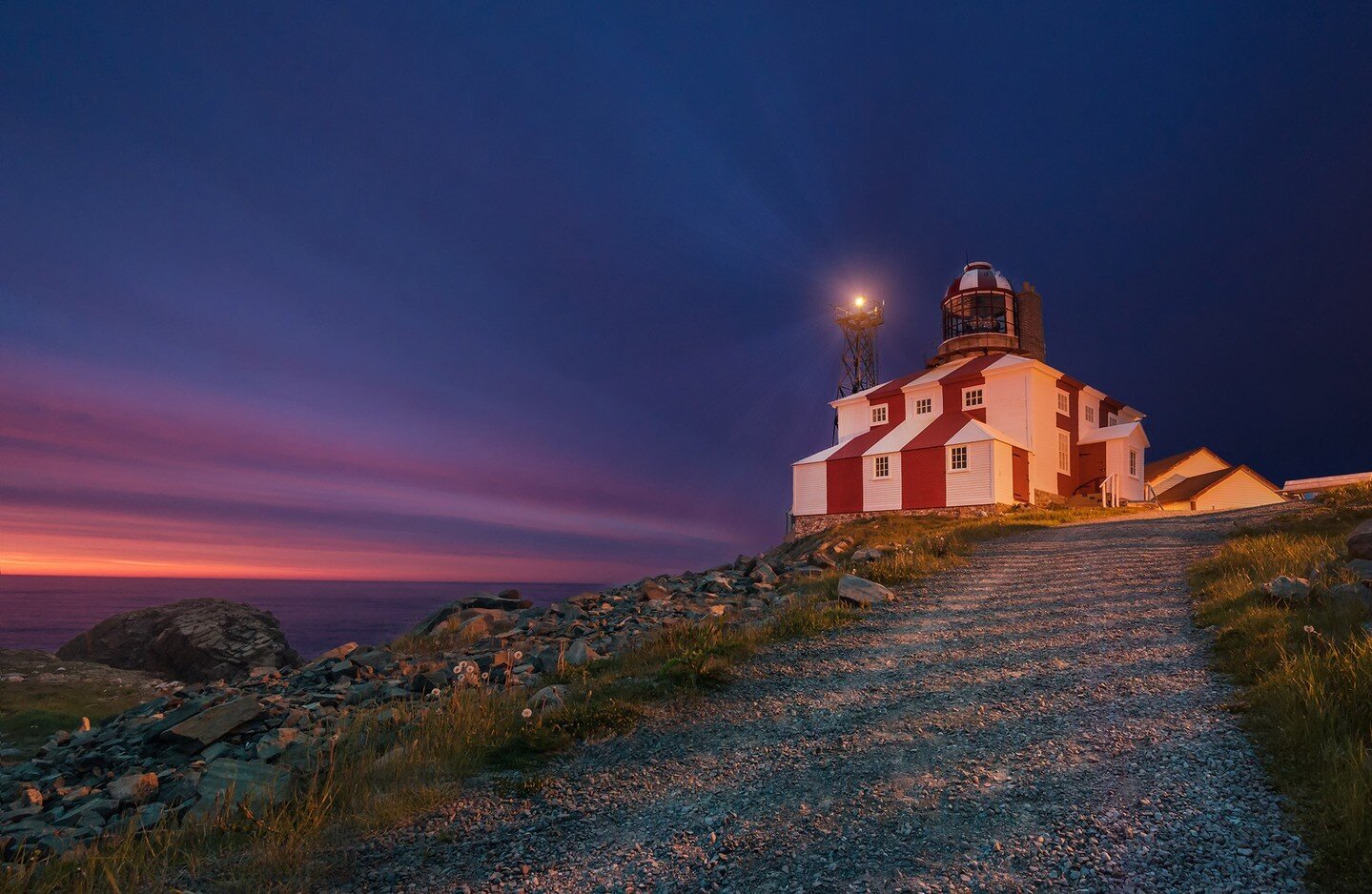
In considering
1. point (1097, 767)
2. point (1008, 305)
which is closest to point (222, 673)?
point (1097, 767)

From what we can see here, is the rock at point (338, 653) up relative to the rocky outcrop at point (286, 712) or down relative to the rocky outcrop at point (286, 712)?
down

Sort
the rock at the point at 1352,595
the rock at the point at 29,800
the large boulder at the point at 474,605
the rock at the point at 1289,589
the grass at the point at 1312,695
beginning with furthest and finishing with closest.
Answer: the large boulder at the point at 474,605 → the rock at the point at 1289,589 → the rock at the point at 1352,595 → the rock at the point at 29,800 → the grass at the point at 1312,695

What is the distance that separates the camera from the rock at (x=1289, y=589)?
26.8 ft

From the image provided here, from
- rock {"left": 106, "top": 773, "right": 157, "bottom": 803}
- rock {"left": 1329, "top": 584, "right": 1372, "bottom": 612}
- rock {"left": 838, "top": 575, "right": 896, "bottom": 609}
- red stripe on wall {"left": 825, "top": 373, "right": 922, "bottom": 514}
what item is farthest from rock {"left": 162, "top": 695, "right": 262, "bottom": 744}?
red stripe on wall {"left": 825, "top": 373, "right": 922, "bottom": 514}

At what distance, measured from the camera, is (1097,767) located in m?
4.84

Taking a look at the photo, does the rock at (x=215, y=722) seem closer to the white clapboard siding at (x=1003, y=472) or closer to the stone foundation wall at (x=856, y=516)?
the stone foundation wall at (x=856, y=516)

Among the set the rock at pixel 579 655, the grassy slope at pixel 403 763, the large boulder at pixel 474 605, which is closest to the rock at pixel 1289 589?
the grassy slope at pixel 403 763

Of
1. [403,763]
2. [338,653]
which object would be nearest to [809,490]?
[338,653]

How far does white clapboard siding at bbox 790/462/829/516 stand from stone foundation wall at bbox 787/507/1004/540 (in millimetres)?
504

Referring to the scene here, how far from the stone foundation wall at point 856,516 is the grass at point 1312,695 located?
22.0 metres

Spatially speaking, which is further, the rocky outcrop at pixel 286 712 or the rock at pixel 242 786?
the rocky outcrop at pixel 286 712

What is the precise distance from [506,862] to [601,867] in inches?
24.6

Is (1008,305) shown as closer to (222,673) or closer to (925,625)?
(925,625)

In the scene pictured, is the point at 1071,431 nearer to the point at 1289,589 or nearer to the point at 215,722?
the point at 1289,589
